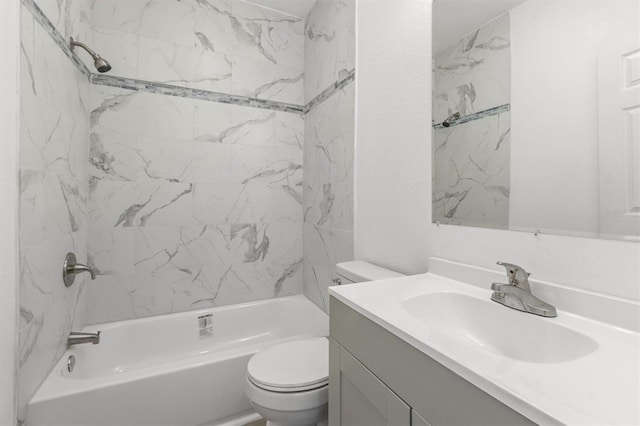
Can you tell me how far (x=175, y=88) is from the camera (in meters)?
2.00

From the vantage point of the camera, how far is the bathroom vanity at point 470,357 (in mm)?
425

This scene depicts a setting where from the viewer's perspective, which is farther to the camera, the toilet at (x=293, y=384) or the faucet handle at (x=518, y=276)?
the toilet at (x=293, y=384)

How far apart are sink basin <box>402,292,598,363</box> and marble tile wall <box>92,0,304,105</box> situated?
6.45 ft

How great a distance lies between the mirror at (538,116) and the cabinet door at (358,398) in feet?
1.95

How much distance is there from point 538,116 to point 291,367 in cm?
129

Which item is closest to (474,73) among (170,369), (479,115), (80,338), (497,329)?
(479,115)

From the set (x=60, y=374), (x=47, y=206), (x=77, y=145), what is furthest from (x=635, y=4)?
(x=60, y=374)

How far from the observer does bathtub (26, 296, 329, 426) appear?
4.15 ft

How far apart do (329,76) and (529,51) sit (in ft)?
4.33

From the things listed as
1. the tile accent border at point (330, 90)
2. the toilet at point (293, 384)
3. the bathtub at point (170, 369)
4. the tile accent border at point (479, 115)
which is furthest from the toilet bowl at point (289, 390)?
the tile accent border at point (330, 90)

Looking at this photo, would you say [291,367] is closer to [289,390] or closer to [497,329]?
[289,390]

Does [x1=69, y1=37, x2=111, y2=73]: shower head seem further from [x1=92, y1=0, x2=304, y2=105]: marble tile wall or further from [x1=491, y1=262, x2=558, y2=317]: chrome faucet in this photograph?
[x1=491, y1=262, x2=558, y2=317]: chrome faucet

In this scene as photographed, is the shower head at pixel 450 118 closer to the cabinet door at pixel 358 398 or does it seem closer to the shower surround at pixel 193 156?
the shower surround at pixel 193 156

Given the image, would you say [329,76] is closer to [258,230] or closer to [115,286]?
[258,230]
